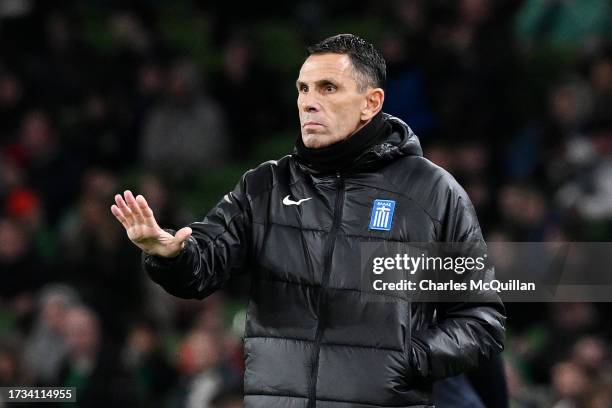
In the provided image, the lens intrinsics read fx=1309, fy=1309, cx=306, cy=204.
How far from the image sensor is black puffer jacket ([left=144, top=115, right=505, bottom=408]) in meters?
4.11

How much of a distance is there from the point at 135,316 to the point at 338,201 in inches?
214

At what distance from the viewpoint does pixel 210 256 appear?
429 cm

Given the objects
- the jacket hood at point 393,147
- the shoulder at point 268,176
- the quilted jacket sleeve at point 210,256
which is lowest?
the quilted jacket sleeve at point 210,256

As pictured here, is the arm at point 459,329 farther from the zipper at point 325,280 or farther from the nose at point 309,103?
the nose at point 309,103

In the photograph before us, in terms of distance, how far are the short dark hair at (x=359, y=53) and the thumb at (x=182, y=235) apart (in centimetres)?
80

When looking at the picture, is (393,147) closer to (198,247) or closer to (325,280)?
(325,280)

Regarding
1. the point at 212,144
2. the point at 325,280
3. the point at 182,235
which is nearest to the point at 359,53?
the point at 325,280

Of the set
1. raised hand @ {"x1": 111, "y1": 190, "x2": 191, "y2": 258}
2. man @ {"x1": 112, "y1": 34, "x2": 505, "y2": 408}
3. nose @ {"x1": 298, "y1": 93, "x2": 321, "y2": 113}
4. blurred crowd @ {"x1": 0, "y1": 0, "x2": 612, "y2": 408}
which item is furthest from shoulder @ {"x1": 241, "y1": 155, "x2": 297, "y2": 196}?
blurred crowd @ {"x1": 0, "y1": 0, "x2": 612, "y2": 408}

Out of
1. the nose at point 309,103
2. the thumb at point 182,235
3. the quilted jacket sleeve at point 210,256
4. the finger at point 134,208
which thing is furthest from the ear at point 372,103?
the finger at point 134,208

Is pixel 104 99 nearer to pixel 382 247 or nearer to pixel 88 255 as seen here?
pixel 88 255

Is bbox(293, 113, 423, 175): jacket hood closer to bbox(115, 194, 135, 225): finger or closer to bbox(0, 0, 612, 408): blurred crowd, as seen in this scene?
bbox(115, 194, 135, 225): finger

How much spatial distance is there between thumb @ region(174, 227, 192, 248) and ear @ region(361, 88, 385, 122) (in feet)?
2.44

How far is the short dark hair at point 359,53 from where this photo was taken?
440 centimetres

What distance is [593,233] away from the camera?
884 cm
